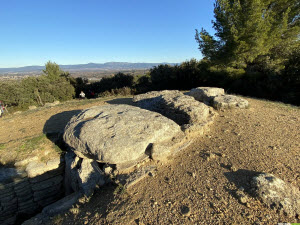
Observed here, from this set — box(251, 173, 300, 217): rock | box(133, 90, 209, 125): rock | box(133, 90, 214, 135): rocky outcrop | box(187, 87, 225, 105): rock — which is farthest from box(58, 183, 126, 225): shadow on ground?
box(187, 87, 225, 105): rock

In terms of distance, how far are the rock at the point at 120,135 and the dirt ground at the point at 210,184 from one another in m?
0.54

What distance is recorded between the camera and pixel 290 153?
3.43 meters

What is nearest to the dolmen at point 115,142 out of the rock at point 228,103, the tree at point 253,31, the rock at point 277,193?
the rock at point 277,193

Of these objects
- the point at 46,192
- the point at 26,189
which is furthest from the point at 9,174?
the point at 46,192

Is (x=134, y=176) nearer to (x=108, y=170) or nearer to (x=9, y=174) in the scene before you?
(x=108, y=170)

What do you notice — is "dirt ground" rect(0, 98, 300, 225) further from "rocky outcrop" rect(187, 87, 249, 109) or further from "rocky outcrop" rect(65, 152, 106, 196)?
"rocky outcrop" rect(187, 87, 249, 109)

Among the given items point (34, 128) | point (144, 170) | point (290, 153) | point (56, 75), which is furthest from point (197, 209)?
point (56, 75)

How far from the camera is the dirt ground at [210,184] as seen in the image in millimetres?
2217

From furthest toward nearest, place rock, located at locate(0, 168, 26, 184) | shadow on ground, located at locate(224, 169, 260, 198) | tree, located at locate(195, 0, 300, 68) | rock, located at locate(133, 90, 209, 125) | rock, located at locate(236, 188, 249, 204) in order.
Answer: tree, located at locate(195, 0, 300, 68) → rock, located at locate(133, 90, 209, 125) → rock, located at locate(0, 168, 26, 184) → shadow on ground, located at locate(224, 169, 260, 198) → rock, located at locate(236, 188, 249, 204)

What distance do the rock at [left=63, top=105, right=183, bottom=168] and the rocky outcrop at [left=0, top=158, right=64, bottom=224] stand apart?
4.64ft

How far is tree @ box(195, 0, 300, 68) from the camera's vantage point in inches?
348

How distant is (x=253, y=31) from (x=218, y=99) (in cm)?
593

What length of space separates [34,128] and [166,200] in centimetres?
676

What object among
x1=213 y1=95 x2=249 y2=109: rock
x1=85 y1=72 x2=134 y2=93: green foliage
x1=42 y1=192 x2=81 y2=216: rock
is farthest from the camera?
x1=85 y1=72 x2=134 y2=93: green foliage
